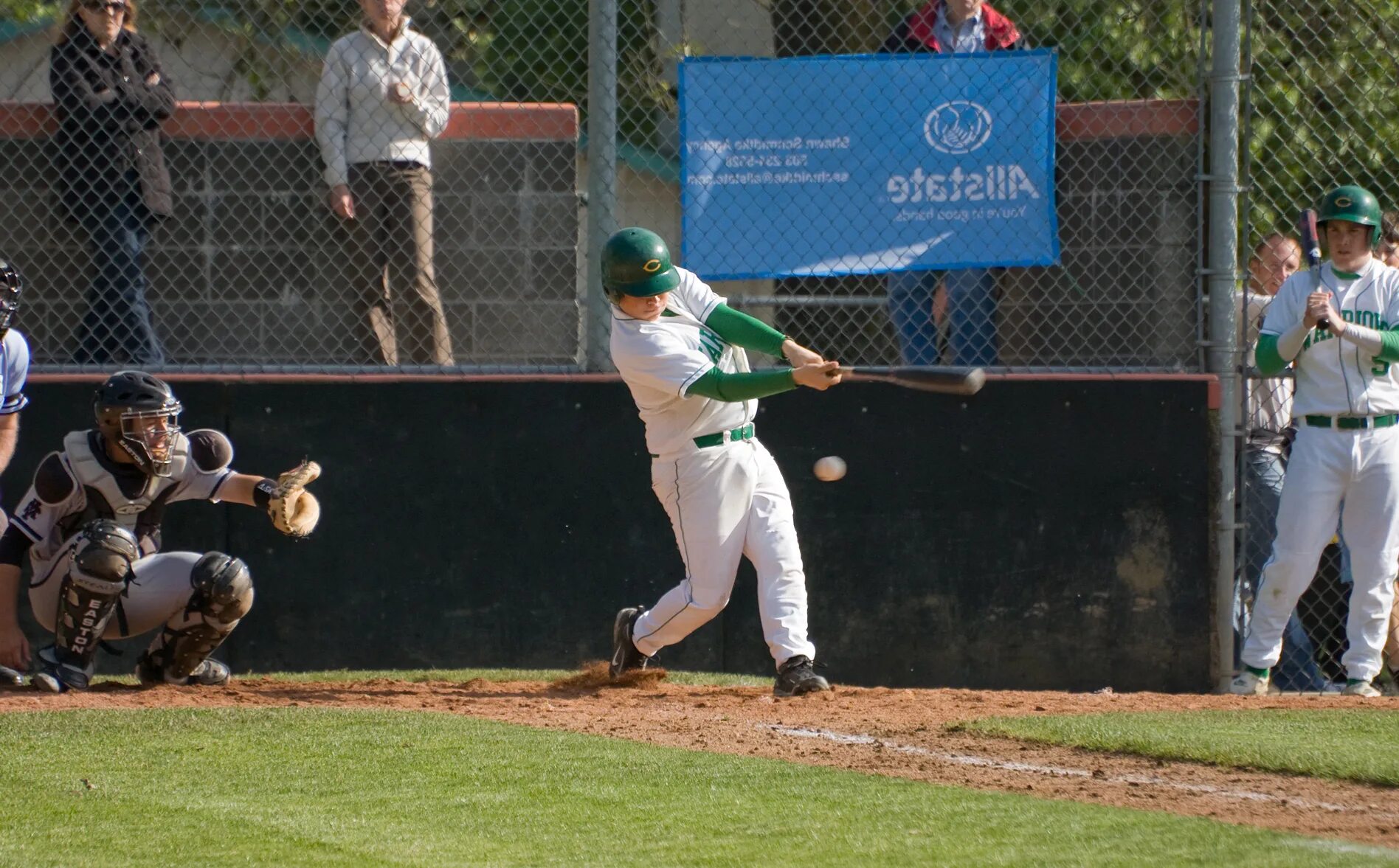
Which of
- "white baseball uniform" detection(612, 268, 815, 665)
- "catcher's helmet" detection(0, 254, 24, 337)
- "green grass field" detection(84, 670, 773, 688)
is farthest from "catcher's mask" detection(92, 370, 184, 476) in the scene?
"white baseball uniform" detection(612, 268, 815, 665)

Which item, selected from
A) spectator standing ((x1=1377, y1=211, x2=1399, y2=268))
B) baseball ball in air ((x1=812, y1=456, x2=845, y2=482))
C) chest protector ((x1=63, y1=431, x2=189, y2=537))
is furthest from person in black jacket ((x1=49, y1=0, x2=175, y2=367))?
spectator standing ((x1=1377, y1=211, x2=1399, y2=268))

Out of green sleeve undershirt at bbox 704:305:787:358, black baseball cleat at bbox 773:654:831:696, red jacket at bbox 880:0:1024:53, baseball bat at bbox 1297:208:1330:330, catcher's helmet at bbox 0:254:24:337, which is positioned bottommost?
black baseball cleat at bbox 773:654:831:696

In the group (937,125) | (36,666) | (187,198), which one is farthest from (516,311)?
(36,666)

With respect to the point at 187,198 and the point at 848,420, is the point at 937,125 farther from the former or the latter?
the point at 187,198

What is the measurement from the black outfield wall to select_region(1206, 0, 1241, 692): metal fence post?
10cm

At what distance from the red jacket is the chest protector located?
138 inches

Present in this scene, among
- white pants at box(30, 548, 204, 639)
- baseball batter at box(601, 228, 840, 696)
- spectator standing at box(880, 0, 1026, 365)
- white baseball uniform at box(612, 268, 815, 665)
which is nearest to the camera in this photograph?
baseball batter at box(601, 228, 840, 696)

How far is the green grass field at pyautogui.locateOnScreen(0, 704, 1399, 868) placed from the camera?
11.5ft

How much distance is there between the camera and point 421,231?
23.9 feet

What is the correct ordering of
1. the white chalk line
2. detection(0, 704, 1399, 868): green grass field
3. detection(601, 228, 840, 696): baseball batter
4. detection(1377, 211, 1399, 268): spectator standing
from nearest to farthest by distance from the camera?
1. detection(0, 704, 1399, 868): green grass field
2. the white chalk line
3. detection(601, 228, 840, 696): baseball batter
4. detection(1377, 211, 1399, 268): spectator standing

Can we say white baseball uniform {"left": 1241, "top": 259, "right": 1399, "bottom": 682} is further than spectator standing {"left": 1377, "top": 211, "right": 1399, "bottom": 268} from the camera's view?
No

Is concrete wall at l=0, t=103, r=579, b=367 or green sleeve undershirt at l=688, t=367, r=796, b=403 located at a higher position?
concrete wall at l=0, t=103, r=579, b=367

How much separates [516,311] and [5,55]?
4449 millimetres

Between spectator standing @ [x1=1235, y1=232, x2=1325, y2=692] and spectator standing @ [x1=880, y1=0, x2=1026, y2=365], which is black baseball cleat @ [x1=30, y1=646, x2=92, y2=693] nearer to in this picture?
spectator standing @ [x1=880, y1=0, x2=1026, y2=365]
